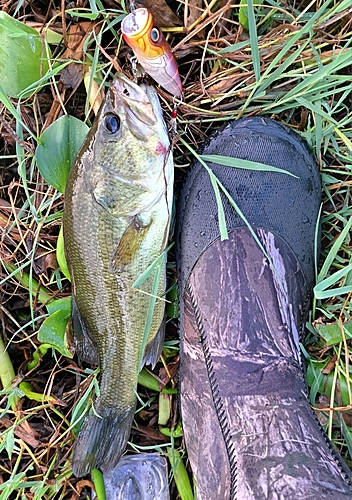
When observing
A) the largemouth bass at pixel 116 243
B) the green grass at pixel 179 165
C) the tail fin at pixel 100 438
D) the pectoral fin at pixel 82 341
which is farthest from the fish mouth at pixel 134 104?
the tail fin at pixel 100 438

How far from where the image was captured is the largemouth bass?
5.28ft

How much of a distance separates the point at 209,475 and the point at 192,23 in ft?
5.45

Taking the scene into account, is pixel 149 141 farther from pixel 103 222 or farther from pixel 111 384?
pixel 111 384

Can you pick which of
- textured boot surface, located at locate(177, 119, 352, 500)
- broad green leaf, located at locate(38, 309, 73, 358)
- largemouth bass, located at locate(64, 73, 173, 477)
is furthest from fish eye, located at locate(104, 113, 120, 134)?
broad green leaf, located at locate(38, 309, 73, 358)

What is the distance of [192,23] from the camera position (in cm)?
181

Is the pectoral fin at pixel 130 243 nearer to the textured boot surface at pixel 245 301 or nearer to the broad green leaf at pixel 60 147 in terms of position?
the textured boot surface at pixel 245 301

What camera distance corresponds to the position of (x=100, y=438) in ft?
6.23

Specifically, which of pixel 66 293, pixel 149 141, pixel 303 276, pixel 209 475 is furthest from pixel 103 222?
pixel 209 475

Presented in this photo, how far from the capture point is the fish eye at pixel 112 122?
159 centimetres

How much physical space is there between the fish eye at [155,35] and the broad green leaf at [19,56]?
46 cm

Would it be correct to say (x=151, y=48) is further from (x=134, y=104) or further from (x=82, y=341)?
(x=82, y=341)

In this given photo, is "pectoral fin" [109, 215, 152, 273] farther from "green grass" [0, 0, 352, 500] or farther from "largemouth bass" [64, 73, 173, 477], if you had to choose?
"green grass" [0, 0, 352, 500]

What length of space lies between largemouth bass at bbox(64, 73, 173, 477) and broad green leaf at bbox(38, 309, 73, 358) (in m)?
0.08

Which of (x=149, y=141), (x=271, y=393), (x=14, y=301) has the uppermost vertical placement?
(x=149, y=141)
